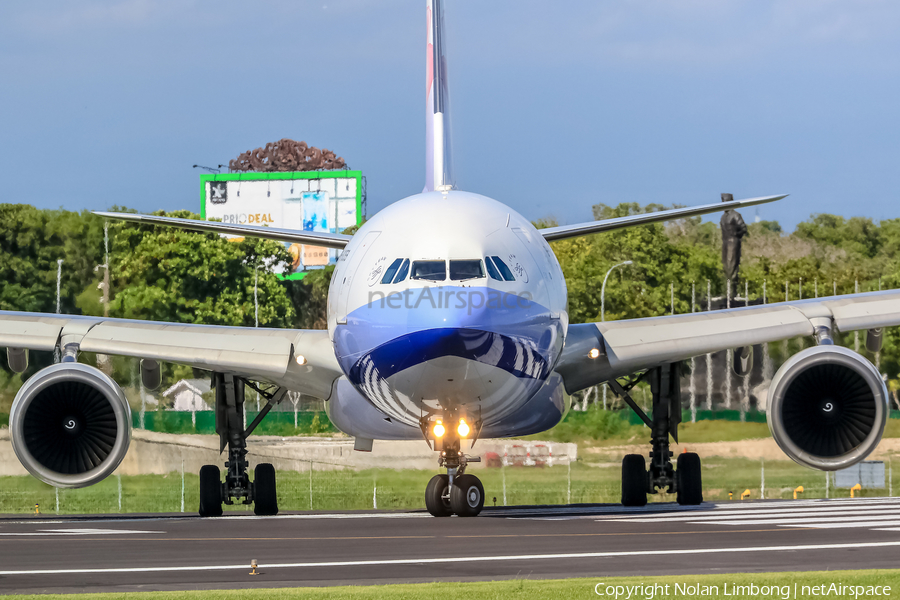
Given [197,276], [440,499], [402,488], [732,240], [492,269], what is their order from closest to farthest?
[492,269] → [440,499] → [402,488] → [732,240] → [197,276]

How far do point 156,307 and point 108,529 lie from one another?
4512 cm

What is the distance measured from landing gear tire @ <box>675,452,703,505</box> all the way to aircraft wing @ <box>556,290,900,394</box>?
2.48 m

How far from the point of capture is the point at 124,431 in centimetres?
1698

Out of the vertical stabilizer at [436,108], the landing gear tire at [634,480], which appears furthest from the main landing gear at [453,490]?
the vertical stabilizer at [436,108]

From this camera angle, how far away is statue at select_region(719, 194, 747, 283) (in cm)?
6231

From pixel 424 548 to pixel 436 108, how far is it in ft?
32.4

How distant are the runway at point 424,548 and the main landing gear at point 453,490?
336 mm

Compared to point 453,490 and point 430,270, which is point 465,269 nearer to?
point 430,270

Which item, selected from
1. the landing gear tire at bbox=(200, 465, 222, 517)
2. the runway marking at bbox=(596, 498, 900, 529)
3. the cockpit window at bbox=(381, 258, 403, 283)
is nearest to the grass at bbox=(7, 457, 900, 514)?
the runway marking at bbox=(596, 498, 900, 529)

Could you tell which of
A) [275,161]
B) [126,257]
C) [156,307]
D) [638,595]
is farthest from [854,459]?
[275,161]

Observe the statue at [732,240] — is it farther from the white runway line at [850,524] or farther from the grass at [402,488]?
the white runway line at [850,524]

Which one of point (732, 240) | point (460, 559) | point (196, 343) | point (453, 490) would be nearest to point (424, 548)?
point (460, 559)

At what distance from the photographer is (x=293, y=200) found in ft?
412

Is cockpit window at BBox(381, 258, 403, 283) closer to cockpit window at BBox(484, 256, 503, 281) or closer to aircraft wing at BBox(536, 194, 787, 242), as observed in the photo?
cockpit window at BBox(484, 256, 503, 281)
